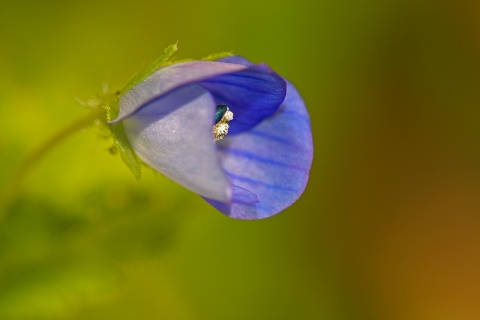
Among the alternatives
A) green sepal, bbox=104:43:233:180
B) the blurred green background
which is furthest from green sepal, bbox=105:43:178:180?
the blurred green background

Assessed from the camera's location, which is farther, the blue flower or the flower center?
the flower center

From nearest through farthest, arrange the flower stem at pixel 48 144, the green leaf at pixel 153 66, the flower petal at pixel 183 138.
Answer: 1. the flower petal at pixel 183 138
2. the green leaf at pixel 153 66
3. the flower stem at pixel 48 144

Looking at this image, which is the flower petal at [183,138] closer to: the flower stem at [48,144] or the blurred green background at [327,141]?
the flower stem at [48,144]

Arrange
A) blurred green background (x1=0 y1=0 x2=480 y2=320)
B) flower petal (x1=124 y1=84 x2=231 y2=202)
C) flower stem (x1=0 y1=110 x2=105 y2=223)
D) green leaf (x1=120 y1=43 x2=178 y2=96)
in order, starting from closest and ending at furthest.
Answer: flower petal (x1=124 y1=84 x2=231 y2=202)
green leaf (x1=120 y1=43 x2=178 y2=96)
flower stem (x1=0 y1=110 x2=105 y2=223)
blurred green background (x1=0 y1=0 x2=480 y2=320)

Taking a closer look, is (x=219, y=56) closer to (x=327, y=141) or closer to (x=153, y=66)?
(x=153, y=66)

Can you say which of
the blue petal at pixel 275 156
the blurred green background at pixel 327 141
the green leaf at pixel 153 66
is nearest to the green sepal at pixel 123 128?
the green leaf at pixel 153 66

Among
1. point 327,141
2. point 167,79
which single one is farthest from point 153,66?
point 327,141

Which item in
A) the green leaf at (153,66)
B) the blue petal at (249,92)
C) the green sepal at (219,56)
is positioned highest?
the green sepal at (219,56)

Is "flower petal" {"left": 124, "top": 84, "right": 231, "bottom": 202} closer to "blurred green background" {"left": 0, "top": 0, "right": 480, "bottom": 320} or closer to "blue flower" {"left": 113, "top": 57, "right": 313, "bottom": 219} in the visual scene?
"blue flower" {"left": 113, "top": 57, "right": 313, "bottom": 219}
